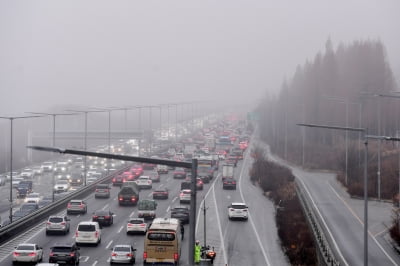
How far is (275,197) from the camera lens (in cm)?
5050

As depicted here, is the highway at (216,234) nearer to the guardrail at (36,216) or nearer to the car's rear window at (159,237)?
the guardrail at (36,216)

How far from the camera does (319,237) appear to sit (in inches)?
1216

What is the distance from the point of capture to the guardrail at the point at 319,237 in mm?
26567

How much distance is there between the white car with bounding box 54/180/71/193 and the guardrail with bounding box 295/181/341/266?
2058 centimetres

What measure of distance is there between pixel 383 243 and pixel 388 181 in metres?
19.7

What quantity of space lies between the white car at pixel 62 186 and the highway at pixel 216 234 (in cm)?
418

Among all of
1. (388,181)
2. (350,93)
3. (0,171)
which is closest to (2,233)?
(388,181)

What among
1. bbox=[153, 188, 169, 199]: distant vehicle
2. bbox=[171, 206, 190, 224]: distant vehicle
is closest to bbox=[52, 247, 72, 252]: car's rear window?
bbox=[171, 206, 190, 224]: distant vehicle

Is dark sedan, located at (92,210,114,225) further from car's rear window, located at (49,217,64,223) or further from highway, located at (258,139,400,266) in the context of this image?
highway, located at (258,139,400,266)

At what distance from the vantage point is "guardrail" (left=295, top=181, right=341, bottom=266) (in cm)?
2657

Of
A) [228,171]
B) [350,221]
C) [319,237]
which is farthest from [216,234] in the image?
[228,171]

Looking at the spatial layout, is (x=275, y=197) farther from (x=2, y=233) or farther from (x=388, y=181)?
(x=2, y=233)

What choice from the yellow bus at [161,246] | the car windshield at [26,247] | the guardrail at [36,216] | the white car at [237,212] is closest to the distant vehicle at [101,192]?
the guardrail at [36,216]

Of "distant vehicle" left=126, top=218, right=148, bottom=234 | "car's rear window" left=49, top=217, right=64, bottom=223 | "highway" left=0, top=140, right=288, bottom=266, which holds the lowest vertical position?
"highway" left=0, top=140, right=288, bottom=266
